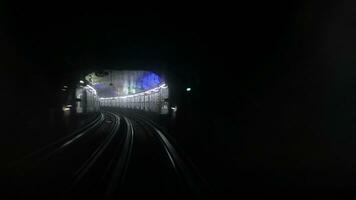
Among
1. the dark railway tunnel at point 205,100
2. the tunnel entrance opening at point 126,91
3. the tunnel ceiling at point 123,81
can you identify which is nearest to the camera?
the dark railway tunnel at point 205,100

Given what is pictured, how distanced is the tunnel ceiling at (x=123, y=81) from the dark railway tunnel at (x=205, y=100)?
3741cm

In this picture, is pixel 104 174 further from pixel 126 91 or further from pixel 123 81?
pixel 126 91

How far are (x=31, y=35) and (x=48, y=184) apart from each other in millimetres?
9441

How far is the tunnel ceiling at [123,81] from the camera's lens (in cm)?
6896

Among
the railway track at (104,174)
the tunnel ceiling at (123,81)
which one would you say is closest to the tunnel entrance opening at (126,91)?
the tunnel ceiling at (123,81)

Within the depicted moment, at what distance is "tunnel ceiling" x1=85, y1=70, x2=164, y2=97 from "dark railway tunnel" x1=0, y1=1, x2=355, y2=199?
37.4 m

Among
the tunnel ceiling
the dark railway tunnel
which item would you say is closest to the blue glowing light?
the tunnel ceiling

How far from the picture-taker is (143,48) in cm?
2370

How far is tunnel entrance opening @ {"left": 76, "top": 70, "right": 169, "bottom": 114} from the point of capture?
42094 millimetres

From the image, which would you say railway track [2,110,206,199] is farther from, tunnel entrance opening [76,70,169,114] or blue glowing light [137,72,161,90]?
blue glowing light [137,72,161,90]

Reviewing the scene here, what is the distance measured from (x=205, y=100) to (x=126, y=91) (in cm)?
6920

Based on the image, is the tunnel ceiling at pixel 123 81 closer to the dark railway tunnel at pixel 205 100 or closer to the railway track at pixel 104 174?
the dark railway tunnel at pixel 205 100

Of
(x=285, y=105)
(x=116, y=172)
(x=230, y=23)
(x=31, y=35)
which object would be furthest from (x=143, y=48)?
(x=285, y=105)

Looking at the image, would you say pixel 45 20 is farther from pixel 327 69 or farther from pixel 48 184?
pixel 327 69
